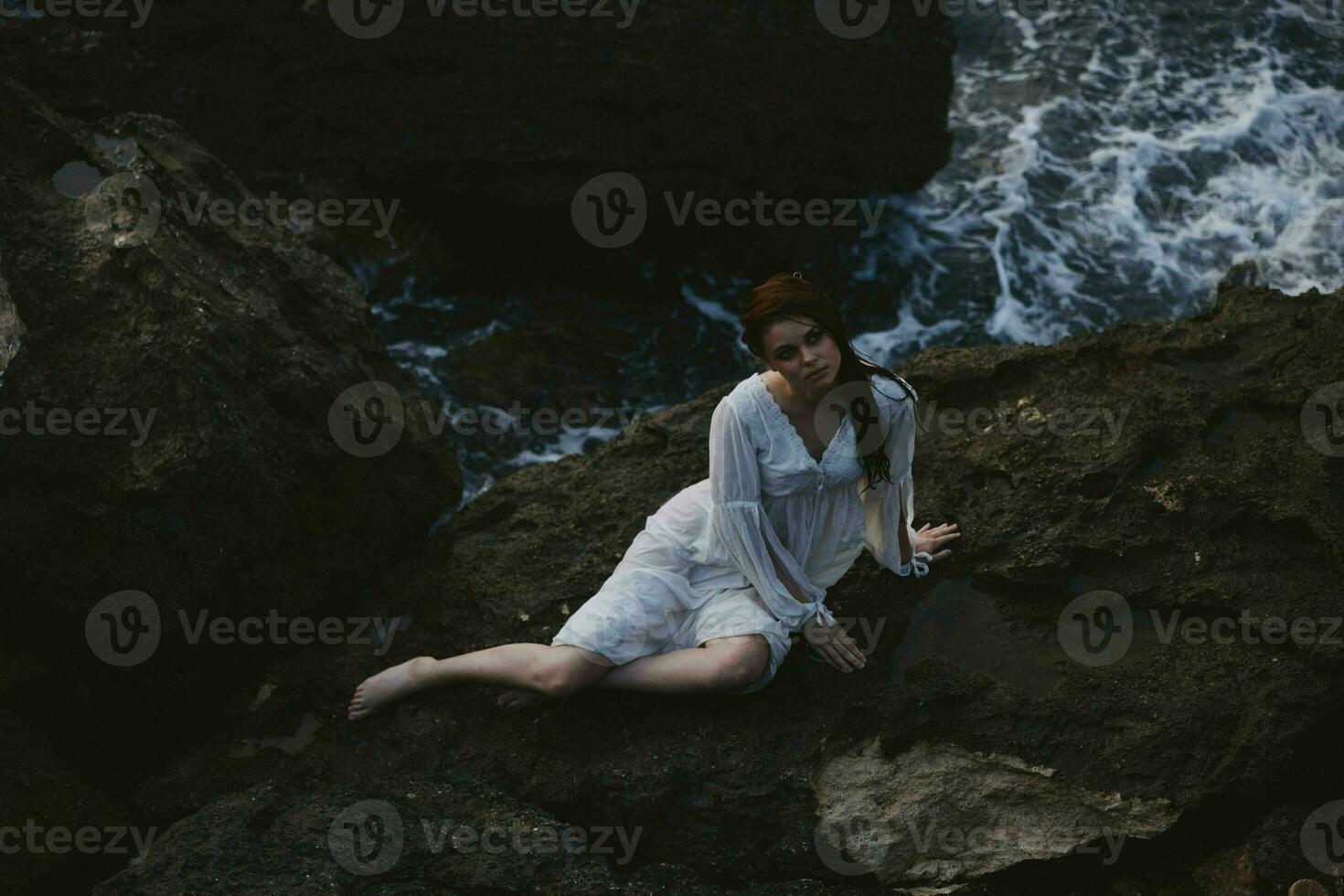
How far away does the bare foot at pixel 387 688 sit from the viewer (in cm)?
478

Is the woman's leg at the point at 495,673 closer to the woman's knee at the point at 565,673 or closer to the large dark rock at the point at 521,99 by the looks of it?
the woman's knee at the point at 565,673

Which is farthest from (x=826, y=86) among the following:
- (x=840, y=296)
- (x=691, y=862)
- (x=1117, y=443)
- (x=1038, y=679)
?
(x=691, y=862)

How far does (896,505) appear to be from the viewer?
4.63 metres

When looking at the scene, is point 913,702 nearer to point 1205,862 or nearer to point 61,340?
A: point 1205,862

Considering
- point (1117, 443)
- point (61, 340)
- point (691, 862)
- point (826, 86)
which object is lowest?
point (691, 862)

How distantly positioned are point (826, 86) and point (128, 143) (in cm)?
412

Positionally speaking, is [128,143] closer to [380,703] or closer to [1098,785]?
[380,703]

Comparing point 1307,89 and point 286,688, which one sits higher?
point 1307,89

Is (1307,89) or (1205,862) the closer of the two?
(1205,862)

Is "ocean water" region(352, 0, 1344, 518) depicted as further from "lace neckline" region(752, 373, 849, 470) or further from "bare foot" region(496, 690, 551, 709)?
"lace neckline" region(752, 373, 849, 470)

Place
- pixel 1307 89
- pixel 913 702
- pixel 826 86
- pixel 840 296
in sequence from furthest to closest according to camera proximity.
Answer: pixel 1307 89 < pixel 840 296 < pixel 826 86 < pixel 913 702

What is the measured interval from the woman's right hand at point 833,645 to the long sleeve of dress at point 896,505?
1.16ft

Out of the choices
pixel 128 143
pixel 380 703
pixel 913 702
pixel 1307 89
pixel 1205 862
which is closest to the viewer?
pixel 1205 862

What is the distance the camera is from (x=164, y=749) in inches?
197
